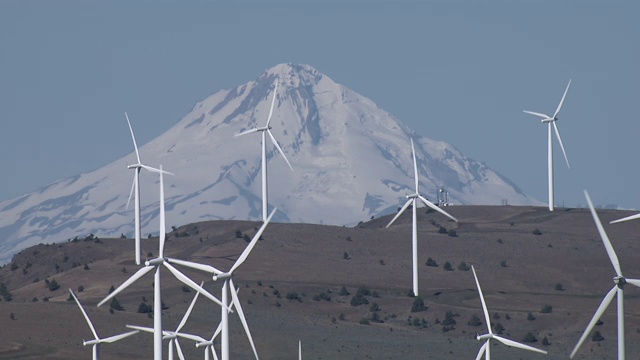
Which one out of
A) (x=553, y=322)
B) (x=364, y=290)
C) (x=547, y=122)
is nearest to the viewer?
(x=553, y=322)

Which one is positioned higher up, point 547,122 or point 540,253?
point 547,122

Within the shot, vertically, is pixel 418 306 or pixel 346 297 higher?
pixel 346 297

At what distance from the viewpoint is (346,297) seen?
16562 centimetres

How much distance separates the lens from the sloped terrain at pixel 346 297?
136375 mm

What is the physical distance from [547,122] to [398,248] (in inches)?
844

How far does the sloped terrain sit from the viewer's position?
13638cm

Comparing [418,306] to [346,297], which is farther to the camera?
[346,297]

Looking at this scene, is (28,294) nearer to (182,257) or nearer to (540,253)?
(182,257)

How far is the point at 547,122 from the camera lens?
19575 centimetres

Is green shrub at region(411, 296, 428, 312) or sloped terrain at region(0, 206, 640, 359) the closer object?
sloped terrain at region(0, 206, 640, 359)

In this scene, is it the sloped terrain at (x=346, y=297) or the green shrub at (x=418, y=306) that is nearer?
the sloped terrain at (x=346, y=297)

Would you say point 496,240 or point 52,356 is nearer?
point 52,356

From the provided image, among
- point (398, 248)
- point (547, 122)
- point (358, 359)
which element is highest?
point (547, 122)

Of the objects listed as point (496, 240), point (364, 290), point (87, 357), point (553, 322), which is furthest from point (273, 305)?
point (496, 240)
